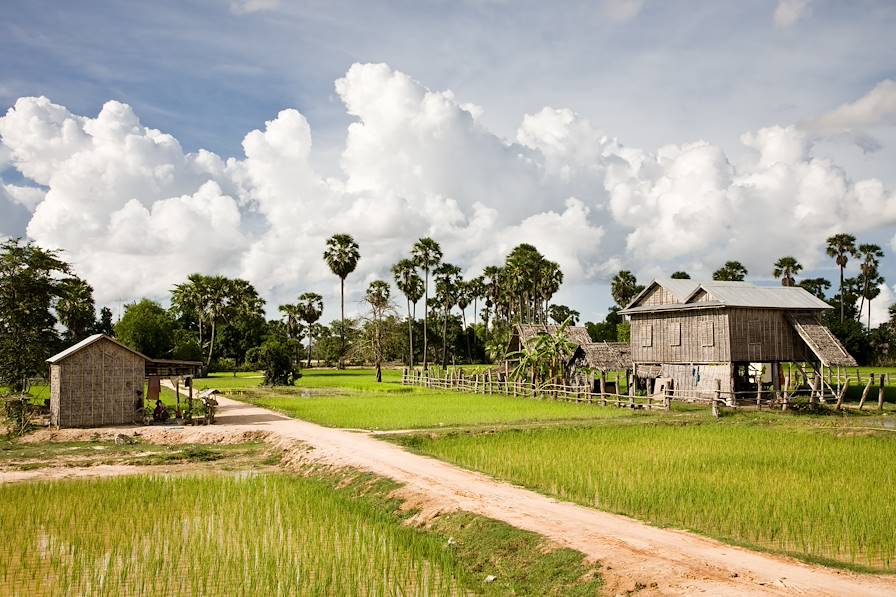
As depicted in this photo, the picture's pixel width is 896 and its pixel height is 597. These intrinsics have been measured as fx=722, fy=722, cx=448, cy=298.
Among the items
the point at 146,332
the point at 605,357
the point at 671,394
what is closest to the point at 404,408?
the point at 605,357

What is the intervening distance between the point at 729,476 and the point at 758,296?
2445cm

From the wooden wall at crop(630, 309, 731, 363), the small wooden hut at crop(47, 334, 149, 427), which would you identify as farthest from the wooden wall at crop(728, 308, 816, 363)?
the small wooden hut at crop(47, 334, 149, 427)

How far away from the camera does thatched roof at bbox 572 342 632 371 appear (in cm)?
4131

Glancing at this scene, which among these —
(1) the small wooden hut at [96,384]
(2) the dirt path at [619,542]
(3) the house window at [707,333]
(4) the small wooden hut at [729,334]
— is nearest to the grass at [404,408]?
(1) the small wooden hut at [96,384]

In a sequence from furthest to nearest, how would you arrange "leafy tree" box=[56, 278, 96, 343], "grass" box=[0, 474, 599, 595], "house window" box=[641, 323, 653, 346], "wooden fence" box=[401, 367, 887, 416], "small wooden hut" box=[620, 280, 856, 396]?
"leafy tree" box=[56, 278, 96, 343], "house window" box=[641, 323, 653, 346], "small wooden hut" box=[620, 280, 856, 396], "wooden fence" box=[401, 367, 887, 416], "grass" box=[0, 474, 599, 595]

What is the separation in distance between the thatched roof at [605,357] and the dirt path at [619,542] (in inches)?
914

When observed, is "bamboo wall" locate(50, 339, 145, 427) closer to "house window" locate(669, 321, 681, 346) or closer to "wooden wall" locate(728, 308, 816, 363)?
"house window" locate(669, 321, 681, 346)

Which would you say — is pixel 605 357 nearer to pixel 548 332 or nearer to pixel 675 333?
pixel 675 333

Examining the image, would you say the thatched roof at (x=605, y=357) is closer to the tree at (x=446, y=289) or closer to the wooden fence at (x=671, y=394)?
the wooden fence at (x=671, y=394)

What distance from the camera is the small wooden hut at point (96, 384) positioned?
26.6 m

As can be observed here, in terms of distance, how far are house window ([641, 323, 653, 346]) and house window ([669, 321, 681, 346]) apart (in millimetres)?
1509

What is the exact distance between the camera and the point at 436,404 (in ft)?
121

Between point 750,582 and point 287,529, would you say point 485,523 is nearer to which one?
point 287,529

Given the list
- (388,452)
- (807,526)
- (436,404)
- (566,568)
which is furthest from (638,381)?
(566,568)
